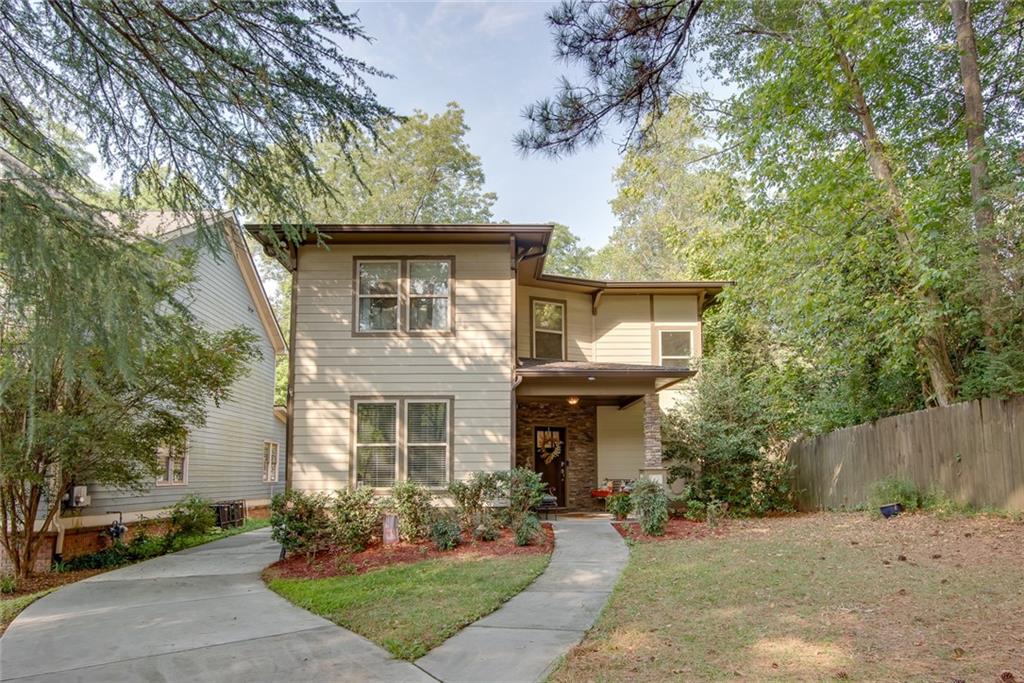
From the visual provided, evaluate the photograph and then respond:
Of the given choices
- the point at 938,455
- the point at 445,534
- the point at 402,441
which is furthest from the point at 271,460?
the point at 938,455

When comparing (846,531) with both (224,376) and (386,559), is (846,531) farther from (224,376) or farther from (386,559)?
(224,376)

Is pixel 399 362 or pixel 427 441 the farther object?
pixel 399 362

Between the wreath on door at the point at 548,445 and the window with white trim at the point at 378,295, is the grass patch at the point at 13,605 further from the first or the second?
the wreath on door at the point at 548,445

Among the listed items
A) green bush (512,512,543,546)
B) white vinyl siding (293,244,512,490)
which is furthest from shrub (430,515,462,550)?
white vinyl siding (293,244,512,490)

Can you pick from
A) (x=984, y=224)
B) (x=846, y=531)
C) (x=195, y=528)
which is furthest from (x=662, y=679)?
(x=195, y=528)

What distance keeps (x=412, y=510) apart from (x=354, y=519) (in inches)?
33.8

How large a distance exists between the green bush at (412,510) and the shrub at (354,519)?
0.38 metres

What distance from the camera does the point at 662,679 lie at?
395 centimetres

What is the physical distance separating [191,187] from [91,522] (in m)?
8.90

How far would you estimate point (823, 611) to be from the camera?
203 inches

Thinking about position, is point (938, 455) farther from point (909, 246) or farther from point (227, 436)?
point (227, 436)

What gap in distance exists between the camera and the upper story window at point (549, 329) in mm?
14078

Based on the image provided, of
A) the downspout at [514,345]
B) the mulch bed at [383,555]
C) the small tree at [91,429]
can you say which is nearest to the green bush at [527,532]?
the mulch bed at [383,555]

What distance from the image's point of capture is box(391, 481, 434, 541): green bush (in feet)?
32.4
